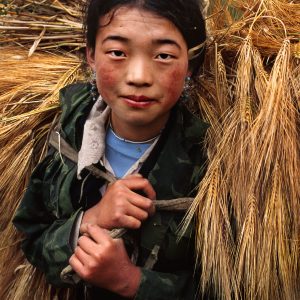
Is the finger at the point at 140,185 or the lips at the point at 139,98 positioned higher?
the lips at the point at 139,98

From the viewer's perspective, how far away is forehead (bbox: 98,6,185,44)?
47.1 inches

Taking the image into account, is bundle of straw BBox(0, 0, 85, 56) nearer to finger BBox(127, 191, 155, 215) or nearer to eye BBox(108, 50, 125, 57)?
eye BBox(108, 50, 125, 57)

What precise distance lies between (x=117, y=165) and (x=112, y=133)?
0.07 m

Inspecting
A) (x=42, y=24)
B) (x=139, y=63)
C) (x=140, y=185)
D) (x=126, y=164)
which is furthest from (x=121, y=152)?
(x=42, y=24)

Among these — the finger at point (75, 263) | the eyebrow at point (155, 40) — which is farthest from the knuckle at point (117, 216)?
the eyebrow at point (155, 40)

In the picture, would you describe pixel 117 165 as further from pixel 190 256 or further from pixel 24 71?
pixel 24 71

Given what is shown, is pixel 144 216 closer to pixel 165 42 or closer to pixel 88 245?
pixel 88 245

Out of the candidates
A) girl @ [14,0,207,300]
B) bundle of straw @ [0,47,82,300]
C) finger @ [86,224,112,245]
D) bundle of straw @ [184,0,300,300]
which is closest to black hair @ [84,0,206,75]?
girl @ [14,0,207,300]

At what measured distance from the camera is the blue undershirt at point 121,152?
1349 millimetres

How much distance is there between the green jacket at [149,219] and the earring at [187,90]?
0.03 meters

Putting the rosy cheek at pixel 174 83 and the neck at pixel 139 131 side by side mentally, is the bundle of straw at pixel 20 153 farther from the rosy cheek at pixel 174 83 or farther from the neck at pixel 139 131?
the rosy cheek at pixel 174 83

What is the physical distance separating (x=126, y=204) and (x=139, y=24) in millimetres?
344

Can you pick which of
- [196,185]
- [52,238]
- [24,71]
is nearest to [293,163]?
[196,185]

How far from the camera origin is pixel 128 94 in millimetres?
1213
